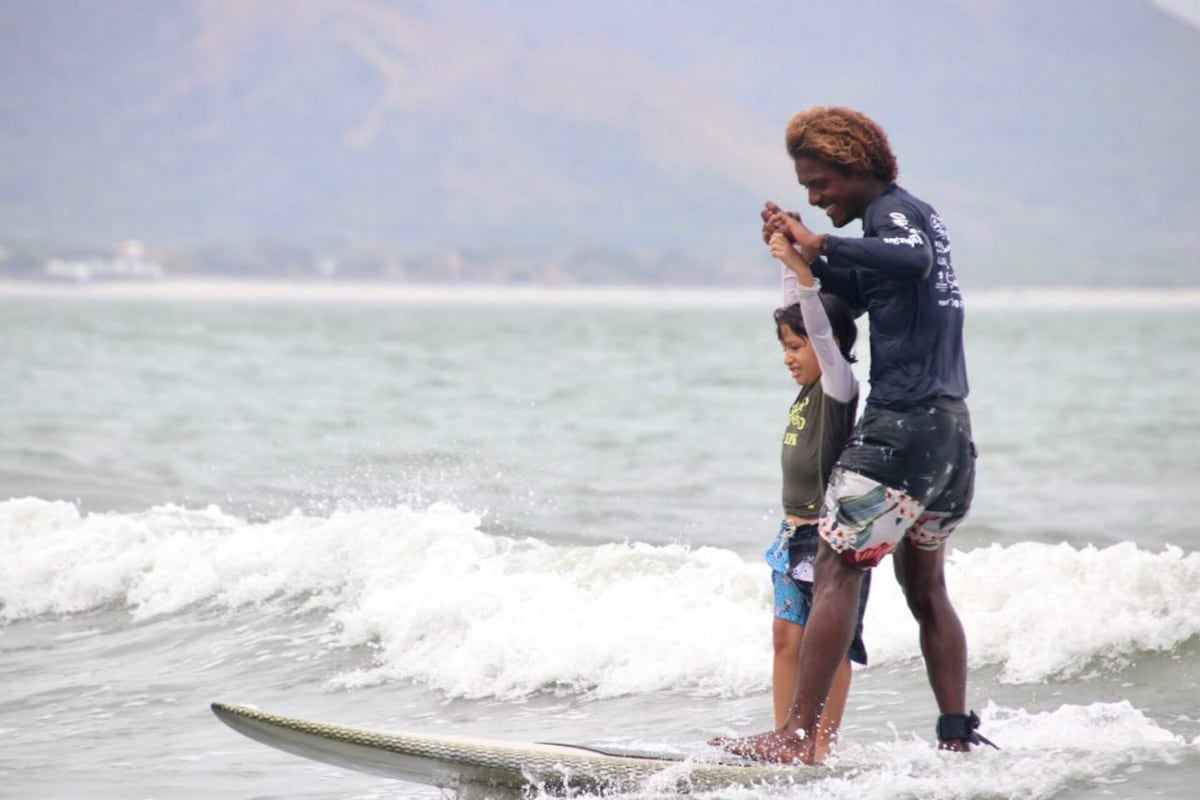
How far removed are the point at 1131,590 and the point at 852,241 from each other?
3.19m

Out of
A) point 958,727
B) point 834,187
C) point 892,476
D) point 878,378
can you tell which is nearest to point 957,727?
point 958,727

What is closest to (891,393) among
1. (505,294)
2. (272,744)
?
(272,744)

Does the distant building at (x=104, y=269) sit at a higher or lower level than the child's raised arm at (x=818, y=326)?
higher

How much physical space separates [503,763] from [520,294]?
17652 cm

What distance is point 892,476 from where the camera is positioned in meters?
4.40

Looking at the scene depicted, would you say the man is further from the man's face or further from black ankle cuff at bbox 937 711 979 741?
black ankle cuff at bbox 937 711 979 741

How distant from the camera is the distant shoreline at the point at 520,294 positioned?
163 meters

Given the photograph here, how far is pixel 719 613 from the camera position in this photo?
7.26 m

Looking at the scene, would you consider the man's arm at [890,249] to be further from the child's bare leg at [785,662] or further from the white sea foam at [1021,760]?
the white sea foam at [1021,760]

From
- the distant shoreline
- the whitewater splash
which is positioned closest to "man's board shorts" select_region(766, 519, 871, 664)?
the whitewater splash

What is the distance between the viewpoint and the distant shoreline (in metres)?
163

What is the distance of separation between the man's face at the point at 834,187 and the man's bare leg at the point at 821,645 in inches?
37.5

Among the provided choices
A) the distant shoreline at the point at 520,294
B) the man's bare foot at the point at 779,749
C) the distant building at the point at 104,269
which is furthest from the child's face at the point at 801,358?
the distant building at the point at 104,269

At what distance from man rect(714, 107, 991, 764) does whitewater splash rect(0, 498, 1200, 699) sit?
1.99m
